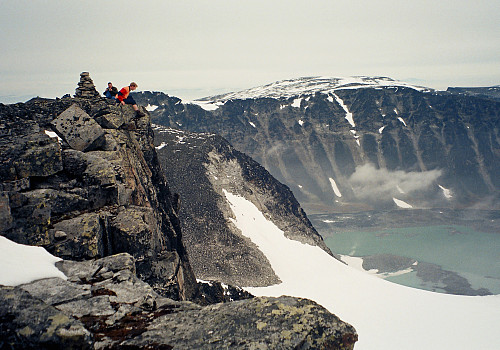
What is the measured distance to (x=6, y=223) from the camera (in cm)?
1137

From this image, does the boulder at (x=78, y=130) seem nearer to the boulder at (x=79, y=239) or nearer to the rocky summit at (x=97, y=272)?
the rocky summit at (x=97, y=272)

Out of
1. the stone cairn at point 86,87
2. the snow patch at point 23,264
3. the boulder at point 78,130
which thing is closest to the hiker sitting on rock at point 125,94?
the stone cairn at point 86,87

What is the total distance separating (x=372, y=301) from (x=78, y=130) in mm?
46882

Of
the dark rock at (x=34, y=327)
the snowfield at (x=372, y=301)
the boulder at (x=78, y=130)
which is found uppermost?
the boulder at (x=78, y=130)

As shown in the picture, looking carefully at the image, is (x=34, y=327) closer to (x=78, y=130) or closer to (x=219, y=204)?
(x=78, y=130)

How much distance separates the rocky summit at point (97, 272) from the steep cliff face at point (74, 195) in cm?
4

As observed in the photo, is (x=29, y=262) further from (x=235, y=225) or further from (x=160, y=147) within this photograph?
(x=160, y=147)

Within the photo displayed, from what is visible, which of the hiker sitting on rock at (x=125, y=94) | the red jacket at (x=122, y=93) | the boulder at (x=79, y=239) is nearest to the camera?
the boulder at (x=79, y=239)

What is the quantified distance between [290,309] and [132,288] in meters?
4.37

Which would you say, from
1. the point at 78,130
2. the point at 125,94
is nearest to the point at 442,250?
the point at 125,94

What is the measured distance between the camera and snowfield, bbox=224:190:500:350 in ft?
126

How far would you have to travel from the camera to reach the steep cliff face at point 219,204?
59.6 meters

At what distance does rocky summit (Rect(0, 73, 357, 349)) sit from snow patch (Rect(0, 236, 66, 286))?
31 centimetres

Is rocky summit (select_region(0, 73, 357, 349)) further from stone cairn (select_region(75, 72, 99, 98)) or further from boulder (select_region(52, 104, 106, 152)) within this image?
stone cairn (select_region(75, 72, 99, 98))
